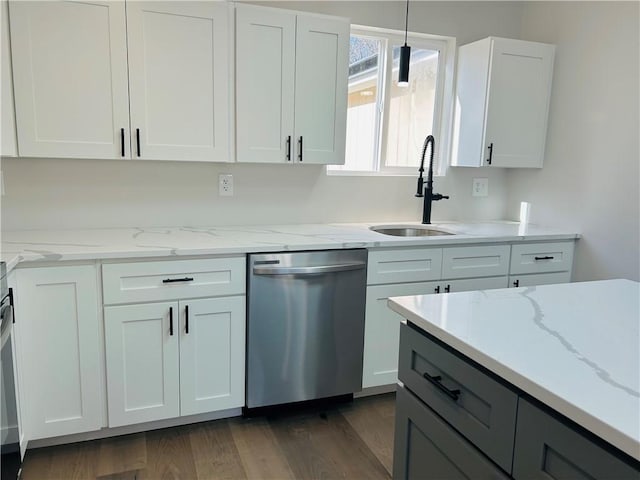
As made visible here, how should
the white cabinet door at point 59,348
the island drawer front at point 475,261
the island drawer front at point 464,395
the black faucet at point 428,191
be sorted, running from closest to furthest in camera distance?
the island drawer front at point 464,395 → the white cabinet door at point 59,348 → the island drawer front at point 475,261 → the black faucet at point 428,191

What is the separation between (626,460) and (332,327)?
1.71 meters

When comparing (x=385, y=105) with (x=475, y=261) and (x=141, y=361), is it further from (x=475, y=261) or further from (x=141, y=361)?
(x=141, y=361)

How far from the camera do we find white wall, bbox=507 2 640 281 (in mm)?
2672

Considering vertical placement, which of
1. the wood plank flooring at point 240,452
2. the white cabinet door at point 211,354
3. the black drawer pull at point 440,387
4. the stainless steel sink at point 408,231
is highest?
the stainless steel sink at point 408,231

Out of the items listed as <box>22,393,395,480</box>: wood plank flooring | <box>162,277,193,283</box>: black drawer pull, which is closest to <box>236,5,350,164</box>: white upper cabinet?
<box>162,277,193,283</box>: black drawer pull

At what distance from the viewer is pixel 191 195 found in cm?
270

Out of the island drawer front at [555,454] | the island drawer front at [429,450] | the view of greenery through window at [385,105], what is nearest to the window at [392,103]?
the view of greenery through window at [385,105]

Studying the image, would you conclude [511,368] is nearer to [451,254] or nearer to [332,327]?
[332,327]

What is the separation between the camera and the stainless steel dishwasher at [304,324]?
2250 millimetres

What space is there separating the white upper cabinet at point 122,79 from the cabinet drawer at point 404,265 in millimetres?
951

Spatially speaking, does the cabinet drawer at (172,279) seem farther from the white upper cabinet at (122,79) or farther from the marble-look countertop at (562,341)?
the marble-look countertop at (562,341)

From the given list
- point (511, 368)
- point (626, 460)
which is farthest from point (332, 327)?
point (626, 460)

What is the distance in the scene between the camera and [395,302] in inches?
53.9

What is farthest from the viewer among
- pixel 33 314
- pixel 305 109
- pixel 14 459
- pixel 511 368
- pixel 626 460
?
pixel 305 109
